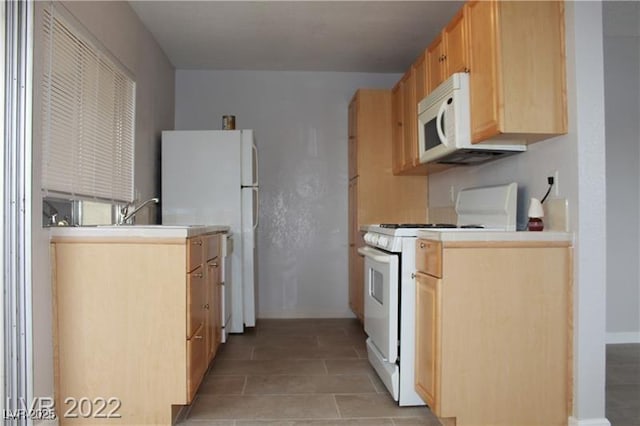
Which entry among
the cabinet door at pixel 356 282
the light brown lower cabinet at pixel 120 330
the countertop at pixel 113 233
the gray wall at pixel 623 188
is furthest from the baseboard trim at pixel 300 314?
the countertop at pixel 113 233

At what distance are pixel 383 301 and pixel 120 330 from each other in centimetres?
132

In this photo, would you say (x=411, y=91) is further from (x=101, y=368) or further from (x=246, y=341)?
(x=101, y=368)

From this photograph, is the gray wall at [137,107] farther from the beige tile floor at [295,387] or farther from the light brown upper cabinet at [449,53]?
the light brown upper cabinet at [449,53]

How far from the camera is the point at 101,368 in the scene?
217 centimetres

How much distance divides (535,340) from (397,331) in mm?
655

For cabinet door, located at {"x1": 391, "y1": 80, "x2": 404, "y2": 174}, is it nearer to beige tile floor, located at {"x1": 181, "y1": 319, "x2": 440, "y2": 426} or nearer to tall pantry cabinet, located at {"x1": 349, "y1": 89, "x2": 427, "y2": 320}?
tall pantry cabinet, located at {"x1": 349, "y1": 89, "x2": 427, "y2": 320}

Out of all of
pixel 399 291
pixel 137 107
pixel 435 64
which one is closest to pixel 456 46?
pixel 435 64

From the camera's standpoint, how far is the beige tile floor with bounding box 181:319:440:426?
93.0 inches

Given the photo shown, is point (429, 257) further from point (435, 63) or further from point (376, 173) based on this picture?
point (376, 173)

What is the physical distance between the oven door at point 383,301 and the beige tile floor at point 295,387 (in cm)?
26

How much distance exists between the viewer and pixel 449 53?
2881mm

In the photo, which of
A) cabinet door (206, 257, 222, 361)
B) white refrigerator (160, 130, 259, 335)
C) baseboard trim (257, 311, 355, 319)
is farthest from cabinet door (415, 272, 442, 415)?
baseboard trim (257, 311, 355, 319)

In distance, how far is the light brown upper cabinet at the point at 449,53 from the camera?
2669 mm

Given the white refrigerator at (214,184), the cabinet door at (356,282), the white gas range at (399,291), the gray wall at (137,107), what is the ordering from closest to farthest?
the gray wall at (137,107) → the white gas range at (399,291) → the white refrigerator at (214,184) → the cabinet door at (356,282)
